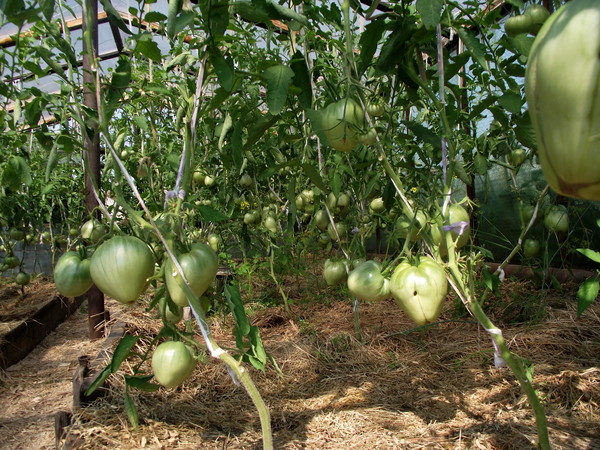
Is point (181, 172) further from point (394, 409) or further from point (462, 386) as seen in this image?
point (462, 386)

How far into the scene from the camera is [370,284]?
44.6 inches

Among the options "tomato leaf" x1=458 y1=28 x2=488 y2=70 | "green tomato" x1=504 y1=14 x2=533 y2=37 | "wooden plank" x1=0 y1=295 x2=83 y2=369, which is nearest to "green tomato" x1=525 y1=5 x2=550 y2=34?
"green tomato" x1=504 y1=14 x2=533 y2=37

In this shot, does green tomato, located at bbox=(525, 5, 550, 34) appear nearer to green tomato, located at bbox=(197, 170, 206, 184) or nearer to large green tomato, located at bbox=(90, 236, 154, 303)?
large green tomato, located at bbox=(90, 236, 154, 303)

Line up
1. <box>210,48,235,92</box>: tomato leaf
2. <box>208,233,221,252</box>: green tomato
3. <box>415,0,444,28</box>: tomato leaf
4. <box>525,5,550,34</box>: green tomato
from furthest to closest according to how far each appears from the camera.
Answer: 1. <box>208,233,221,252</box>: green tomato
2. <box>525,5,550,34</box>: green tomato
3. <box>210,48,235,92</box>: tomato leaf
4. <box>415,0,444,28</box>: tomato leaf

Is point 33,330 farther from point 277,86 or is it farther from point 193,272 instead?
point 277,86

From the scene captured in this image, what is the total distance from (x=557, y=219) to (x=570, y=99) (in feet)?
6.79

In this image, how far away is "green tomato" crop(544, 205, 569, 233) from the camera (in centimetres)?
213

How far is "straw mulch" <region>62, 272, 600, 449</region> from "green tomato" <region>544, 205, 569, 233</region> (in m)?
0.45

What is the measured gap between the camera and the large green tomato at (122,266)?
33.2 inches

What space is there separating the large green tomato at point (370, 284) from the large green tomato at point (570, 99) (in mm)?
803

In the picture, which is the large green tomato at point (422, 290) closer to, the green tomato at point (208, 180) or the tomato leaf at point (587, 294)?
the tomato leaf at point (587, 294)

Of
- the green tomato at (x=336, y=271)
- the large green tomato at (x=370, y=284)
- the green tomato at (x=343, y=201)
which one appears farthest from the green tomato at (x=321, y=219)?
the large green tomato at (x=370, y=284)

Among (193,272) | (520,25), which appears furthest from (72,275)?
(520,25)

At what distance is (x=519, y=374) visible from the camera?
3.18 feet
